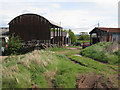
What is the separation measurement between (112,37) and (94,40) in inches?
164

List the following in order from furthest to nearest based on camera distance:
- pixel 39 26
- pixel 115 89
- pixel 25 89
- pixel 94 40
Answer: pixel 94 40 < pixel 39 26 < pixel 115 89 < pixel 25 89

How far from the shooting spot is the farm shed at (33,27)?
22812mm

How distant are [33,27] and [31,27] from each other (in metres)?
0.40

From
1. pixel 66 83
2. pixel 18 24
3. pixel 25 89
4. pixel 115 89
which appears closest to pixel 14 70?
pixel 25 89

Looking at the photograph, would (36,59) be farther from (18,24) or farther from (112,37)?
(112,37)

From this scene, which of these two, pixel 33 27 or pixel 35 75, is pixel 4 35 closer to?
pixel 33 27

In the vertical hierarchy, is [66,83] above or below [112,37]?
below

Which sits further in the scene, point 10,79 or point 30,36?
point 30,36

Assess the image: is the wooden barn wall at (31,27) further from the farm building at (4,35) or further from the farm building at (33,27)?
the farm building at (4,35)

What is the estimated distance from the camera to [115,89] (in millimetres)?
6328

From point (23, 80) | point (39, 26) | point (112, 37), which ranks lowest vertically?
point (23, 80)

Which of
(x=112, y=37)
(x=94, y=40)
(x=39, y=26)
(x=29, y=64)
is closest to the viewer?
(x=29, y=64)

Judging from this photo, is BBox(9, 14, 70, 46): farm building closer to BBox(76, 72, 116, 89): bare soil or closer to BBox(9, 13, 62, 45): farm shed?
BBox(9, 13, 62, 45): farm shed

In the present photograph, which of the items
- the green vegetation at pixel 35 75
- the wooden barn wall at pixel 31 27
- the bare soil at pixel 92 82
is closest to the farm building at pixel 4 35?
the wooden barn wall at pixel 31 27
